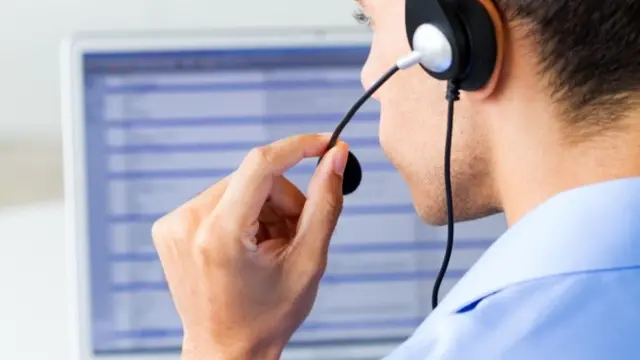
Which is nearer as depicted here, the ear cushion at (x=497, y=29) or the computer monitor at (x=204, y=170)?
the ear cushion at (x=497, y=29)

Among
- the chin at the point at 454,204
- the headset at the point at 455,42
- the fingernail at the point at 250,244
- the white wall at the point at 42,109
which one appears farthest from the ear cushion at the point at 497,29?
the white wall at the point at 42,109

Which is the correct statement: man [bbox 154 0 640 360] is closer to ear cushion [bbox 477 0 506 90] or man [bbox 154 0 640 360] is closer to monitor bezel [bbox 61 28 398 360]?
ear cushion [bbox 477 0 506 90]

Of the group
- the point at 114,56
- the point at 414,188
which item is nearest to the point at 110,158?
the point at 114,56

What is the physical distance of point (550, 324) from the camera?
0.48 metres

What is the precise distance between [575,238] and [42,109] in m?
0.70

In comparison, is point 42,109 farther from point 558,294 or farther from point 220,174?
point 558,294

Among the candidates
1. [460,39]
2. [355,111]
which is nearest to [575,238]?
[460,39]

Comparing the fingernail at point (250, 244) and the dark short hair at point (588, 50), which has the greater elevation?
the dark short hair at point (588, 50)

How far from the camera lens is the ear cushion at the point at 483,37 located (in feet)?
1.71

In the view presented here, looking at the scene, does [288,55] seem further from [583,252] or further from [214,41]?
[583,252]

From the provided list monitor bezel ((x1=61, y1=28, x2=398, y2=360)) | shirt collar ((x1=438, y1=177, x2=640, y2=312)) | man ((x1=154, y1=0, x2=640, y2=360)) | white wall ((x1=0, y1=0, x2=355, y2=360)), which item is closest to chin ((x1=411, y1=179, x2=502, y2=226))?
man ((x1=154, y1=0, x2=640, y2=360))

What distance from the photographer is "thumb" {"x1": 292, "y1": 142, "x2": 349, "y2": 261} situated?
68 centimetres

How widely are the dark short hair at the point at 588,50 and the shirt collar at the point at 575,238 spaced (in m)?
0.05

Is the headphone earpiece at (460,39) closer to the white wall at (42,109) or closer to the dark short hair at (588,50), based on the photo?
the dark short hair at (588,50)
